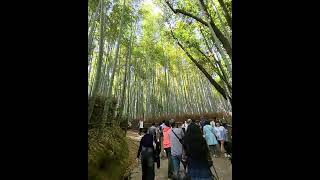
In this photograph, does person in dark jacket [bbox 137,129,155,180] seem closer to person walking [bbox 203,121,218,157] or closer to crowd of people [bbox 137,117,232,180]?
crowd of people [bbox 137,117,232,180]

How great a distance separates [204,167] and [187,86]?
15704 millimetres

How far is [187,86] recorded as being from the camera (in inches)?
761

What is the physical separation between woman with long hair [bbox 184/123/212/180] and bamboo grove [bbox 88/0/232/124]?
1.11 meters

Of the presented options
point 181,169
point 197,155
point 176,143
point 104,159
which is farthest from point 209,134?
point 197,155

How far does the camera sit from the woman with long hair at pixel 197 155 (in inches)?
146

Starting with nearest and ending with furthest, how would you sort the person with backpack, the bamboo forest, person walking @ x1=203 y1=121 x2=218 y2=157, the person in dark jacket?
1. the person in dark jacket
2. the person with backpack
3. the bamboo forest
4. person walking @ x1=203 y1=121 x2=218 y2=157

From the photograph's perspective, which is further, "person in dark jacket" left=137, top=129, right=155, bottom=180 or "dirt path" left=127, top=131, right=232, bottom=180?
"dirt path" left=127, top=131, right=232, bottom=180

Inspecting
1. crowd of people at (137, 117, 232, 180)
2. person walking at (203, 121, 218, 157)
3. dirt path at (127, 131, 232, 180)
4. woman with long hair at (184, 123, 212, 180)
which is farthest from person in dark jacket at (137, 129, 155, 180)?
person walking at (203, 121, 218, 157)

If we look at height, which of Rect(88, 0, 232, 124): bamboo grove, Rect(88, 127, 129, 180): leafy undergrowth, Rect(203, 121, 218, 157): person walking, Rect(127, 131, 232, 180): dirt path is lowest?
Rect(127, 131, 232, 180): dirt path

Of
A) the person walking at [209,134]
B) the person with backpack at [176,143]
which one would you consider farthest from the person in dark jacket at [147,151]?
the person walking at [209,134]

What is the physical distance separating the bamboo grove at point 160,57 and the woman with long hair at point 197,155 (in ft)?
3.64

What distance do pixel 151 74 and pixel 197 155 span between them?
1546 cm

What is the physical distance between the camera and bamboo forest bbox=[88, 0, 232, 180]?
215 inches
